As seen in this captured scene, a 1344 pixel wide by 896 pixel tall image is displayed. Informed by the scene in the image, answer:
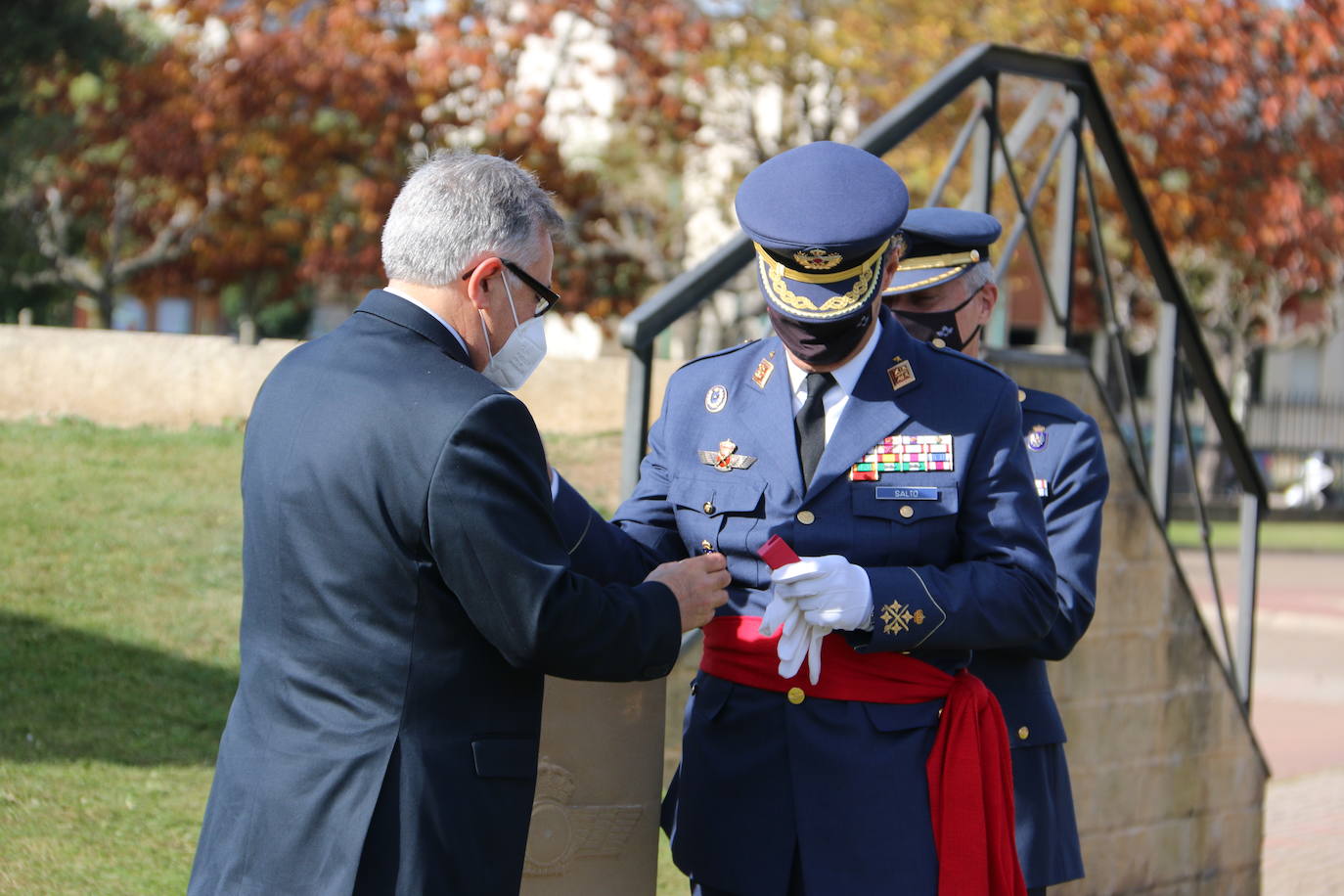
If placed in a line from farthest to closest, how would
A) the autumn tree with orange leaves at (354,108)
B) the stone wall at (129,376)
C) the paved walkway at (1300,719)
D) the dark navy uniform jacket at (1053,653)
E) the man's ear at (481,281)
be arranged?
1. the autumn tree with orange leaves at (354,108)
2. the stone wall at (129,376)
3. the paved walkway at (1300,719)
4. the dark navy uniform jacket at (1053,653)
5. the man's ear at (481,281)

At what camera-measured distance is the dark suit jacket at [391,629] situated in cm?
216

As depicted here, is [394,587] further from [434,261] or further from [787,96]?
[787,96]

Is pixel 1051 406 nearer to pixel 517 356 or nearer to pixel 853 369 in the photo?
pixel 853 369

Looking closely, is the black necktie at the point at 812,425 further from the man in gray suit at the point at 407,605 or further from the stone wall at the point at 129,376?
the stone wall at the point at 129,376

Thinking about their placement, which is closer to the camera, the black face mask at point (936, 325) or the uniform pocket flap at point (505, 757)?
the uniform pocket flap at point (505, 757)

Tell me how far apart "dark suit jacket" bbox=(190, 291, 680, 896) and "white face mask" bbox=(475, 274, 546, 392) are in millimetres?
200

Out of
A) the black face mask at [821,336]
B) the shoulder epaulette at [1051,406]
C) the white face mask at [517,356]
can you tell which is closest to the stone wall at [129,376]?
the shoulder epaulette at [1051,406]

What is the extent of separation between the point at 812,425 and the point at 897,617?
404mm

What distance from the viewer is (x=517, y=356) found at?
2.52 m

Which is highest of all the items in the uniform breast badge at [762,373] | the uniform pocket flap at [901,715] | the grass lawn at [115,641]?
the uniform breast badge at [762,373]

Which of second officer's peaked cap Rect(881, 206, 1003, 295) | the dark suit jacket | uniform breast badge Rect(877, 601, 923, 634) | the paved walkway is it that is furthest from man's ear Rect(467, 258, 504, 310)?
the paved walkway

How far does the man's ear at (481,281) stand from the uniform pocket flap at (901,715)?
36.8 inches

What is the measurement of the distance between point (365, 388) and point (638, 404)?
1.68 metres

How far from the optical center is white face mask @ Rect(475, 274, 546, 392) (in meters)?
2.48
